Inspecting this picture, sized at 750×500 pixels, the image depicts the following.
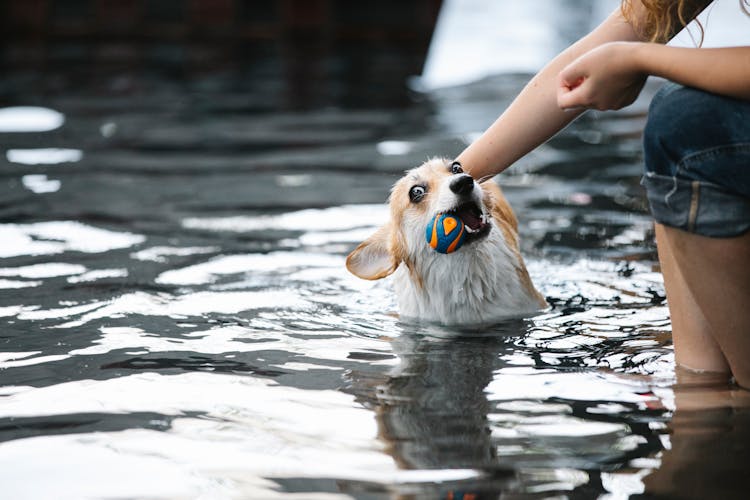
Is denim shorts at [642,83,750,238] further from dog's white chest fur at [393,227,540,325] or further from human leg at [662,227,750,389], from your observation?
dog's white chest fur at [393,227,540,325]

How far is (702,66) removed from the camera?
216 centimetres

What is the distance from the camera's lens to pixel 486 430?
2.27 metres

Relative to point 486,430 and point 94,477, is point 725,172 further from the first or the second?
point 94,477

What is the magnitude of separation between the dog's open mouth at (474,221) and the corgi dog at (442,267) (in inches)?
2.2

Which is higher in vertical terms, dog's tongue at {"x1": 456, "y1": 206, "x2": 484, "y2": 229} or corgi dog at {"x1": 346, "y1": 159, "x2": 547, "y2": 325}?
dog's tongue at {"x1": 456, "y1": 206, "x2": 484, "y2": 229}

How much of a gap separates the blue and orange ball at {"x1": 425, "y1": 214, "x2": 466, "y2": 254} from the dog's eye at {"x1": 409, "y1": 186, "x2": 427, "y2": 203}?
123 mm

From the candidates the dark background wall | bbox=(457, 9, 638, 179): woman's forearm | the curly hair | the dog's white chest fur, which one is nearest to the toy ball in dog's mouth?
the dog's white chest fur

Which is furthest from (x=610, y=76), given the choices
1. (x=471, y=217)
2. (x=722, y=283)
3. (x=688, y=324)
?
(x=471, y=217)

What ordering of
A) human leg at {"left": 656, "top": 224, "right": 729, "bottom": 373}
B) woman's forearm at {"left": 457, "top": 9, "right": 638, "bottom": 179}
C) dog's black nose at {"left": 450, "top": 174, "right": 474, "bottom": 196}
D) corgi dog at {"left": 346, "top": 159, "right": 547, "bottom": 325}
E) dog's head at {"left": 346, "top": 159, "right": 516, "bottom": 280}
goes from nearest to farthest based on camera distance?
human leg at {"left": 656, "top": 224, "right": 729, "bottom": 373} → woman's forearm at {"left": 457, "top": 9, "right": 638, "bottom": 179} → dog's black nose at {"left": 450, "top": 174, "right": 474, "bottom": 196} → dog's head at {"left": 346, "top": 159, "right": 516, "bottom": 280} → corgi dog at {"left": 346, "top": 159, "right": 547, "bottom": 325}

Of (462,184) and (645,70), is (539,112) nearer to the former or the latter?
(462,184)

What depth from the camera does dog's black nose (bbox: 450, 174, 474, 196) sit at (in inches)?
124

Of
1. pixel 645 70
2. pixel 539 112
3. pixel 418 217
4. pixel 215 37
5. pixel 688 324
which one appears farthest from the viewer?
pixel 215 37

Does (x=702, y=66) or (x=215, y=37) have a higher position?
(x=215, y=37)

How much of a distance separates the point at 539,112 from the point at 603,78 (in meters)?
0.57
